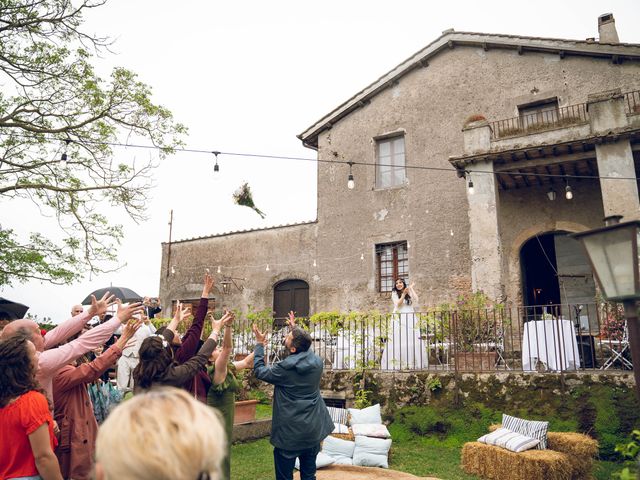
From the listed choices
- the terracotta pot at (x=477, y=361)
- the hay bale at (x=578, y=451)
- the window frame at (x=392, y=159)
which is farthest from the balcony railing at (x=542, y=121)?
the hay bale at (x=578, y=451)

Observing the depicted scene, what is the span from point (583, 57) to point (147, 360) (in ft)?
46.1

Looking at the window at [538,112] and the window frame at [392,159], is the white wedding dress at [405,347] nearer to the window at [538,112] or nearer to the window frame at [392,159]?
the window frame at [392,159]

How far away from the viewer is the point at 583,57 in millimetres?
13227

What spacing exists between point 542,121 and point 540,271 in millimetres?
4161

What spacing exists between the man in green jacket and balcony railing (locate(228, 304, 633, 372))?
463 cm

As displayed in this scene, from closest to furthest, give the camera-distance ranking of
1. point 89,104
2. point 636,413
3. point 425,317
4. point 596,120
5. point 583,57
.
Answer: point 636,413
point 425,317
point 596,120
point 89,104
point 583,57

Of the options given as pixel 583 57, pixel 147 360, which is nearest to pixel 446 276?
pixel 583 57

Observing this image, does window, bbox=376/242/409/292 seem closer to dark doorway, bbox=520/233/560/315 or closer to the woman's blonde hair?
dark doorway, bbox=520/233/560/315

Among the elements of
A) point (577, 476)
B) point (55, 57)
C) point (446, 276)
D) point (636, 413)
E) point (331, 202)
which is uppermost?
point (55, 57)

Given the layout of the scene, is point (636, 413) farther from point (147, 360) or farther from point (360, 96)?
point (360, 96)

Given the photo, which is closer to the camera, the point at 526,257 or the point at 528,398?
the point at 528,398

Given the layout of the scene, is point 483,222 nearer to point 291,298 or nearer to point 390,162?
point 390,162

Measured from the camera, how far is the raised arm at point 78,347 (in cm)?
327

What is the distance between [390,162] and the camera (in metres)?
16.2
